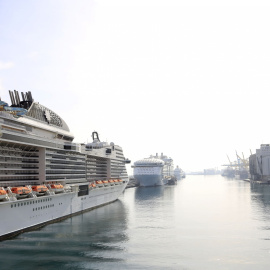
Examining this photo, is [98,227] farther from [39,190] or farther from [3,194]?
[3,194]

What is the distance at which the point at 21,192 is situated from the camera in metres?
45.4

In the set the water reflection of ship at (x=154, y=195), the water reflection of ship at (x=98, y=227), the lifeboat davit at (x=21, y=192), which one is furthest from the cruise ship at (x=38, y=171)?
the water reflection of ship at (x=154, y=195)

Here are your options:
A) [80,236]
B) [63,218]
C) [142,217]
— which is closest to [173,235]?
[80,236]

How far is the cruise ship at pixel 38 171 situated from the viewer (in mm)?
45375

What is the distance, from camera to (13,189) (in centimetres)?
4534

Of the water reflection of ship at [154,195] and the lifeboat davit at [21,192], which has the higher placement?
the lifeboat davit at [21,192]

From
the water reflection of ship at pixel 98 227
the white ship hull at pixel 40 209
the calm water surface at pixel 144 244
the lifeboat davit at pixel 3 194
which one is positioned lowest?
the calm water surface at pixel 144 244

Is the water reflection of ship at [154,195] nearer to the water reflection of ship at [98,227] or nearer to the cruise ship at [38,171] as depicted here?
the cruise ship at [38,171]

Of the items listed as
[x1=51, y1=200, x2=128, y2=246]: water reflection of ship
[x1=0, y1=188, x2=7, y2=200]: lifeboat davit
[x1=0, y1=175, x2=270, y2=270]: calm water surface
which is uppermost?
[x1=0, y1=188, x2=7, y2=200]: lifeboat davit

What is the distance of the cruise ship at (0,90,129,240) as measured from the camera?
45375 millimetres

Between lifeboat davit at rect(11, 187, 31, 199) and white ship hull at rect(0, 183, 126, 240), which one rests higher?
lifeboat davit at rect(11, 187, 31, 199)

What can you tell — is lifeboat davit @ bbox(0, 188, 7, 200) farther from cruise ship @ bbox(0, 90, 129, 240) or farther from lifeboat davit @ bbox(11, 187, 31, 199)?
lifeboat davit @ bbox(11, 187, 31, 199)

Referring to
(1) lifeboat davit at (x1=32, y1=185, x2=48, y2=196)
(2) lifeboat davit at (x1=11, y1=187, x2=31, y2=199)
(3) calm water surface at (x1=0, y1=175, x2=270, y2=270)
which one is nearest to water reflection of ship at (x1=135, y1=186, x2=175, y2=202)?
(3) calm water surface at (x1=0, y1=175, x2=270, y2=270)

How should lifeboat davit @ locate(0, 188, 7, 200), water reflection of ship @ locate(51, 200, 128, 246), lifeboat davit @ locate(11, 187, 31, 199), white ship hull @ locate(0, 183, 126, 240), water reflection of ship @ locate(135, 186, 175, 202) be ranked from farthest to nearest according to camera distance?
1. water reflection of ship @ locate(135, 186, 175, 202)
2. lifeboat davit @ locate(11, 187, 31, 199)
3. water reflection of ship @ locate(51, 200, 128, 246)
4. white ship hull @ locate(0, 183, 126, 240)
5. lifeboat davit @ locate(0, 188, 7, 200)
